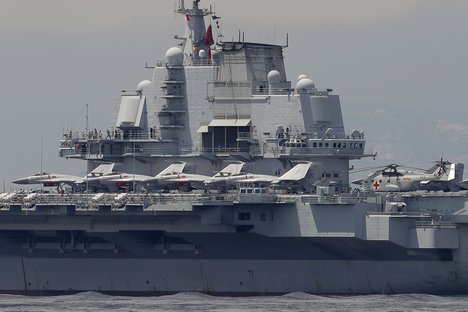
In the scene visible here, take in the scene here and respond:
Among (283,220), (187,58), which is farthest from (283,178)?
(187,58)

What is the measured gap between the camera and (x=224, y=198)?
221 feet

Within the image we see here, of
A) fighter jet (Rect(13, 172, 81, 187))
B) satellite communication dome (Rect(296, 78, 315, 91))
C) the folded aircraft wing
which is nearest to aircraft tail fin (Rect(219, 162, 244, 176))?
the folded aircraft wing

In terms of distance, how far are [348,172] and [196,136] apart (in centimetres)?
659

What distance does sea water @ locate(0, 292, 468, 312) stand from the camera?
62625 mm

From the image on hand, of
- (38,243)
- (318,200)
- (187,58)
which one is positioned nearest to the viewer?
(318,200)

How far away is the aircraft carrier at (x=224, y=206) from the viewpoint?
66.4 meters

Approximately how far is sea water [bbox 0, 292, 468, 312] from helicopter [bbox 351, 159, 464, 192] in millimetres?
7786

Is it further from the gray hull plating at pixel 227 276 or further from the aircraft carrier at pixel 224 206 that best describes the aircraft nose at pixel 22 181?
the gray hull plating at pixel 227 276

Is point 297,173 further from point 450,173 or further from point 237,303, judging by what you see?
point 450,173

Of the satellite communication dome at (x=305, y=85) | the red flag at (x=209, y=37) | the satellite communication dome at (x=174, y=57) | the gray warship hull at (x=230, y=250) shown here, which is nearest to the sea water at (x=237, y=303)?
the gray warship hull at (x=230, y=250)

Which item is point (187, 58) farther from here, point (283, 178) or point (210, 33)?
point (283, 178)

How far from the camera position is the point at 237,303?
65.4 m

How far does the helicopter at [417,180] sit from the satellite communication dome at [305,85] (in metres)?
4.70

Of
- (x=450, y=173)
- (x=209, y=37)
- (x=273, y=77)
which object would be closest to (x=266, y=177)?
(x=273, y=77)
